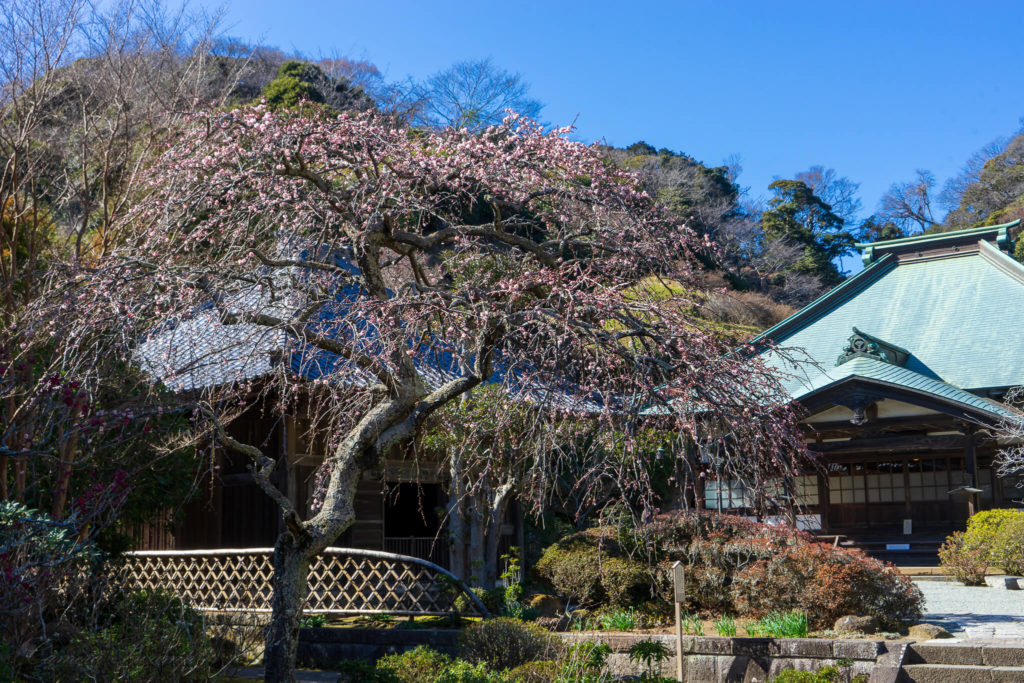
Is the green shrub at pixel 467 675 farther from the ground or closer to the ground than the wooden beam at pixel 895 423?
closer to the ground

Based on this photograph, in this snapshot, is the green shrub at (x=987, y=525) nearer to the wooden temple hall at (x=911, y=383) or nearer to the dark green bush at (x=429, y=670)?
the wooden temple hall at (x=911, y=383)

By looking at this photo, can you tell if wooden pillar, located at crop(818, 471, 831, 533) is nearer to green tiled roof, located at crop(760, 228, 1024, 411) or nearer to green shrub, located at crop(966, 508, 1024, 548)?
green tiled roof, located at crop(760, 228, 1024, 411)

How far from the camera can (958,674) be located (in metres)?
8.49

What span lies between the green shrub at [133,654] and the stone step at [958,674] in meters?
6.28

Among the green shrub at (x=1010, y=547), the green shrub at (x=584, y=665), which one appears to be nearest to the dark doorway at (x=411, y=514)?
the green shrub at (x=1010, y=547)

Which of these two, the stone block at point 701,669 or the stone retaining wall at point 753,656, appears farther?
the stone block at point 701,669

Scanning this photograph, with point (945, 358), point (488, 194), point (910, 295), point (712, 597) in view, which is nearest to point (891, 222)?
point (910, 295)

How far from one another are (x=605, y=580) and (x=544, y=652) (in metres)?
2.92

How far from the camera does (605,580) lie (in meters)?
11.3

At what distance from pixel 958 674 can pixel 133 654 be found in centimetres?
719

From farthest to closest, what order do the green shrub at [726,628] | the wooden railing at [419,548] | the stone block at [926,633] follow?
the wooden railing at [419,548], the green shrub at [726,628], the stone block at [926,633]

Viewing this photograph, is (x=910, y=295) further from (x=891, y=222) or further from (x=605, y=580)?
(x=891, y=222)

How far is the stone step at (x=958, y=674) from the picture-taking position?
8.34 m

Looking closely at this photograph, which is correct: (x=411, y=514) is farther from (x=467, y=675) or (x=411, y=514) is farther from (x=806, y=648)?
(x=467, y=675)
